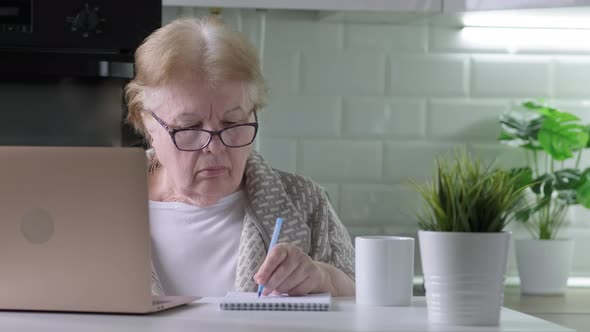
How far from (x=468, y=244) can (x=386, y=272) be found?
25cm

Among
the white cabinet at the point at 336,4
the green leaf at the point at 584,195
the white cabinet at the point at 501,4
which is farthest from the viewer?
the green leaf at the point at 584,195

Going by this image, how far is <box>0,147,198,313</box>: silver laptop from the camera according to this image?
49.6 inches

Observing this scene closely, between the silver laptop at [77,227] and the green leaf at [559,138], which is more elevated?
the green leaf at [559,138]

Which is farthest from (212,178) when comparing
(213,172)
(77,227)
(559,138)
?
(559,138)

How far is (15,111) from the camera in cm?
212

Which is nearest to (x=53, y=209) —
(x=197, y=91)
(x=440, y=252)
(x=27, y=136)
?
(x=440, y=252)

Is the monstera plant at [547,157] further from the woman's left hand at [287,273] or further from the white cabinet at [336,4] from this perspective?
the woman's left hand at [287,273]

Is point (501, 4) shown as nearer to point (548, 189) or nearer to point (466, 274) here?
point (548, 189)

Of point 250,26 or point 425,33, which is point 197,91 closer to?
point 250,26

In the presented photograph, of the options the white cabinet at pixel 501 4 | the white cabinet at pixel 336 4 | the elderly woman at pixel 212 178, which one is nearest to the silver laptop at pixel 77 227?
the elderly woman at pixel 212 178

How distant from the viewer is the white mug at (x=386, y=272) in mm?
1463

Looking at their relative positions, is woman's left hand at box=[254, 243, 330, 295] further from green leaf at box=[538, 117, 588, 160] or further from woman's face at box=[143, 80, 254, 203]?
green leaf at box=[538, 117, 588, 160]

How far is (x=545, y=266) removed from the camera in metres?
2.61

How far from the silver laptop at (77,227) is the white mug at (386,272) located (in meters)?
0.35
